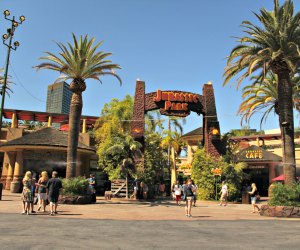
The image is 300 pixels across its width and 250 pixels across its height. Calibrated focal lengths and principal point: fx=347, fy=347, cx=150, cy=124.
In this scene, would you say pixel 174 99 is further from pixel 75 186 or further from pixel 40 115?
pixel 40 115

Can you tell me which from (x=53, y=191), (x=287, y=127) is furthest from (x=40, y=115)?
(x=287, y=127)

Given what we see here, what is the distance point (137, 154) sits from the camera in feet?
88.7

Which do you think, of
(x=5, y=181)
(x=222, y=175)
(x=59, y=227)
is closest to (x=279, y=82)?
(x=222, y=175)

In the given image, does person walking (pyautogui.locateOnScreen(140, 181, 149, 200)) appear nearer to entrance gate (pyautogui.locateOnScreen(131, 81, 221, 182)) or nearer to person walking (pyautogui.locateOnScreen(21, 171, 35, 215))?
entrance gate (pyautogui.locateOnScreen(131, 81, 221, 182))

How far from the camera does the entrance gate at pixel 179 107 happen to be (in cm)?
2828

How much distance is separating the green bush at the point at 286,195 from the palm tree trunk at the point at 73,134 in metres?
11.5

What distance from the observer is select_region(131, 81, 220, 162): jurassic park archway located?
92.8ft

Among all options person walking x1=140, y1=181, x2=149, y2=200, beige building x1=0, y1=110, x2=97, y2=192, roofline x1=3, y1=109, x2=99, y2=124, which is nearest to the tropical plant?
person walking x1=140, y1=181, x2=149, y2=200

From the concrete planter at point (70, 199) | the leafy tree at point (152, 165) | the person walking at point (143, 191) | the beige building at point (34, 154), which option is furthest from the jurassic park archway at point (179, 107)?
the concrete planter at point (70, 199)

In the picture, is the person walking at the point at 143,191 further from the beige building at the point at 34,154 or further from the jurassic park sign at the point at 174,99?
the beige building at the point at 34,154

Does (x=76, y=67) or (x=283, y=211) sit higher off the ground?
(x=76, y=67)

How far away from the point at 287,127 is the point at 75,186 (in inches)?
470

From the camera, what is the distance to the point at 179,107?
28953 mm

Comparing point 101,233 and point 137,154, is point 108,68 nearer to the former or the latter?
point 137,154
